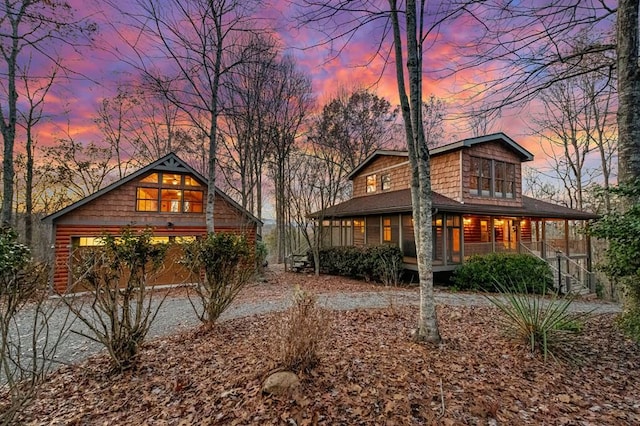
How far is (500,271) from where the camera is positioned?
11094 mm

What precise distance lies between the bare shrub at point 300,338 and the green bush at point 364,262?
25.6ft

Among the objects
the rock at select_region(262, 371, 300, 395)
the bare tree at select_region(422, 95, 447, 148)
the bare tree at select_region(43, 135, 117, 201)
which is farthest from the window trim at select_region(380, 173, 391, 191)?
the bare tree at select_region(43, 135, 117, 201)

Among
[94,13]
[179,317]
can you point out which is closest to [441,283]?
[179,317]

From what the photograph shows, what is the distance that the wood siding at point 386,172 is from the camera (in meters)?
15.0

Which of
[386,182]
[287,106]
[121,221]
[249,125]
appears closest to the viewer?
[121,221]

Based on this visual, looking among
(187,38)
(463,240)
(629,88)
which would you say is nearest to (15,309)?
(629,88)

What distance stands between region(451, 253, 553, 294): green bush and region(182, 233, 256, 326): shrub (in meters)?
9.13

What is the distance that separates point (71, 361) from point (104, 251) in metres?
1.85

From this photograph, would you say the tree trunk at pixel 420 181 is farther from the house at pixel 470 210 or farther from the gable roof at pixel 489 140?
the gable roof at pixel 489 140

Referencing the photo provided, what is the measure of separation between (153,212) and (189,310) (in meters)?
6.38

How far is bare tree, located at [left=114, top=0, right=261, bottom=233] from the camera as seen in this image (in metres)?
9.22

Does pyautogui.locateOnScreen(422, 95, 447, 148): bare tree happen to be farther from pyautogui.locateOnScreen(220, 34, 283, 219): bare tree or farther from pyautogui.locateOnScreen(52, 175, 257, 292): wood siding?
pyautogui.locateOnScreen(52, 175, 257, 292): wood siding

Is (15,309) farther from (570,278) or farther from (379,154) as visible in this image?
(570,278)

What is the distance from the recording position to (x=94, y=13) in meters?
5.65
